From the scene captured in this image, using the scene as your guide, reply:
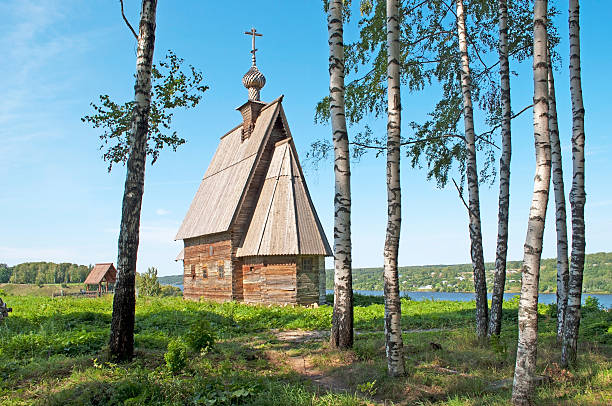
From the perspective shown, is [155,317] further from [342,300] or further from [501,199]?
[501,199]

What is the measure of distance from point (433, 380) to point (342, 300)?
280 centimetres

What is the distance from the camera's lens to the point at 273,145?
24797mm

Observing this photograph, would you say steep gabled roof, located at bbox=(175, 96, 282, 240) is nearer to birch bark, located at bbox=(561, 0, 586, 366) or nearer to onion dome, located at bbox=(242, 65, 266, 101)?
onion dome, located at bbox=(242, 65, 266, 101)

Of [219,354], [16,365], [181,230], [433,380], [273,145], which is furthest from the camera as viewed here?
[181,230]

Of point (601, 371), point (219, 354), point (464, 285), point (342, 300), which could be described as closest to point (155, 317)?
point (219, 354)

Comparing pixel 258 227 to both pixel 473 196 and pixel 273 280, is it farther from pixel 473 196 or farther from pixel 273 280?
pixel 473 196

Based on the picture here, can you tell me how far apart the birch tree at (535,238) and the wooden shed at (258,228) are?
15.1 m

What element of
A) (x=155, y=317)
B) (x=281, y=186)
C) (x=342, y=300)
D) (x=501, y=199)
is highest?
(x=281, y=186)

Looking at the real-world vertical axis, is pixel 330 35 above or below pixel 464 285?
above

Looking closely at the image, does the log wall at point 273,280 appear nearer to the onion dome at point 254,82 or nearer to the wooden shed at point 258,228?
the wooden shed at point 258,228

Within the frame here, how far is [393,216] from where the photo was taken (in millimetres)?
7875

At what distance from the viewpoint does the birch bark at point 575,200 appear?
7.81 metres

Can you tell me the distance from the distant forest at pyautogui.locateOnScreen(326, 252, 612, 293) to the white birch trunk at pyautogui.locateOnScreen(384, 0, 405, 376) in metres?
6.69

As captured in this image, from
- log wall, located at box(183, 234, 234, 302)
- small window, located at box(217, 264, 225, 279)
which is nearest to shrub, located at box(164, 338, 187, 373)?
log wall, located at box(183, 234, 234, 302)
